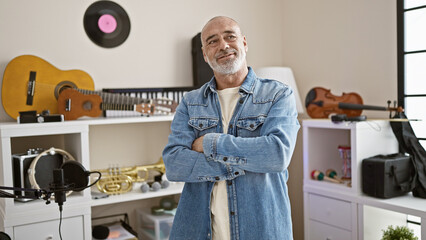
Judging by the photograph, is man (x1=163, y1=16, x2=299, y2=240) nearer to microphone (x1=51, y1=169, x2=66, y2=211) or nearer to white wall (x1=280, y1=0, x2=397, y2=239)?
microphone (x1=51, y1=169, x2=66, y2=211)

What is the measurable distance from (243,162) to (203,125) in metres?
0.32

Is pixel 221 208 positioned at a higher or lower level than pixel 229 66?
lower

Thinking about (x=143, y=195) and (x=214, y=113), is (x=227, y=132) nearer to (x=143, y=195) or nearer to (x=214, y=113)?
(x=214, y=113)

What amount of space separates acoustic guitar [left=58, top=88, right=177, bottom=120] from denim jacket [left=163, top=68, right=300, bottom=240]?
1103 mm

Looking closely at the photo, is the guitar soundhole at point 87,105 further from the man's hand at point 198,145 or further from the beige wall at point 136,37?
the man's hand at point 198,145

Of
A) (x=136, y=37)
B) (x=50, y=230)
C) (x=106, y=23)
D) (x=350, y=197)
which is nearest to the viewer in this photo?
(x=50, y=230)

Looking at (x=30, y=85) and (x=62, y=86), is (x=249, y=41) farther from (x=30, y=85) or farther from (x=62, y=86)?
(x=30, y=85)

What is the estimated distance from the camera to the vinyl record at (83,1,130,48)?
10.5 ft

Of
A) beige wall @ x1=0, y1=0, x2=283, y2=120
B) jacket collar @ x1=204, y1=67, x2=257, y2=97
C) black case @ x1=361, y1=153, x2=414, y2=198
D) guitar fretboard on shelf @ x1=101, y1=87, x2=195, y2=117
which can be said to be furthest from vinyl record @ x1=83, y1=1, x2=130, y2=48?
black case @ x1=361, y1=153, x2=414, y2=198

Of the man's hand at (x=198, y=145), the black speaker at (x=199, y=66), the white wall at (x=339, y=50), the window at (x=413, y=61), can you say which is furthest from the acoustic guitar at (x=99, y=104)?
the window at (x=413, y=61)

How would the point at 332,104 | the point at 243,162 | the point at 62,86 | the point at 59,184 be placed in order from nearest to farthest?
the point at 59,184, the point at 243,162, the point at 62,86, the point at 332,104

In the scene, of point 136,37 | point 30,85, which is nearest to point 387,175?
point 136,37

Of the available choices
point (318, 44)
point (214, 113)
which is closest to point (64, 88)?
point (214, 113)

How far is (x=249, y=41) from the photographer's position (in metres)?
3.94
